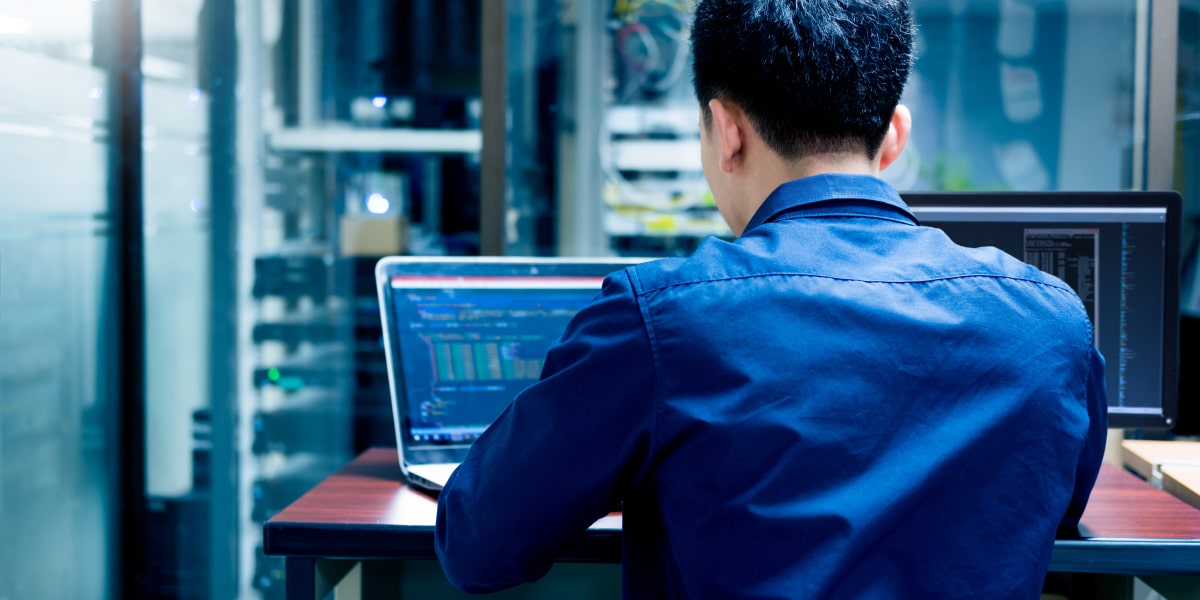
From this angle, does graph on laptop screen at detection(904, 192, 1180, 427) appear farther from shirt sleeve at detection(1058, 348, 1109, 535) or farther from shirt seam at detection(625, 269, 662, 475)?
shirt seam at detection(625, 269, 662, 475)

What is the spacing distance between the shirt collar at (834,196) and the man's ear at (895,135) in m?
0.06

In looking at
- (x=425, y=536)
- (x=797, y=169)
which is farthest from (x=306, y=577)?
(x=797, y=169)

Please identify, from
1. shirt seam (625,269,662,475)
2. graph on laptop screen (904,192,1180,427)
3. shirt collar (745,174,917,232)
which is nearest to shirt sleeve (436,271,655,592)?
shirt seam (625,269,662,475)

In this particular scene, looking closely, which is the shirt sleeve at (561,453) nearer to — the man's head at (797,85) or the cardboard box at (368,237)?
the man's head at (797,85)

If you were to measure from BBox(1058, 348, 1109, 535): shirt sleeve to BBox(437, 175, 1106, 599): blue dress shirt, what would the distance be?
5 cm

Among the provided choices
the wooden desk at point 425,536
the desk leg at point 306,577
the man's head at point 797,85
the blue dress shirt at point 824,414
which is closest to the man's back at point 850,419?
the blue dress shirt at point 824,414

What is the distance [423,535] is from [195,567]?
5.25 feet

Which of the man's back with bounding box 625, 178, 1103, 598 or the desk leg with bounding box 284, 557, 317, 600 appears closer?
the man's back with bounding box 625, 178, 1103, 598

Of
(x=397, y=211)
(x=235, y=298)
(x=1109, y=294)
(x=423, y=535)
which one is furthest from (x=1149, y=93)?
(x=235, y=298)

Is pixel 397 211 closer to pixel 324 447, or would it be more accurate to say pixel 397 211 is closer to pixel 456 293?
pixel 324 447

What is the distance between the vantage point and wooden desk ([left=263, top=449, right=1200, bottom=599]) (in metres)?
1.10

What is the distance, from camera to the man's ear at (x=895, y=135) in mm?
920

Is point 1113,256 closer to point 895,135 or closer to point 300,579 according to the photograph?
point 895,135

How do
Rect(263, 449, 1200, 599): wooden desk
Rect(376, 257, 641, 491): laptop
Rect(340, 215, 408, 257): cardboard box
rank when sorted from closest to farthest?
Rect(263, 449, 1200, 599): wooden desk < Rect(376, 257, 641, 491): laptop < Rect(340, 215, 408, 257): cardboard box
